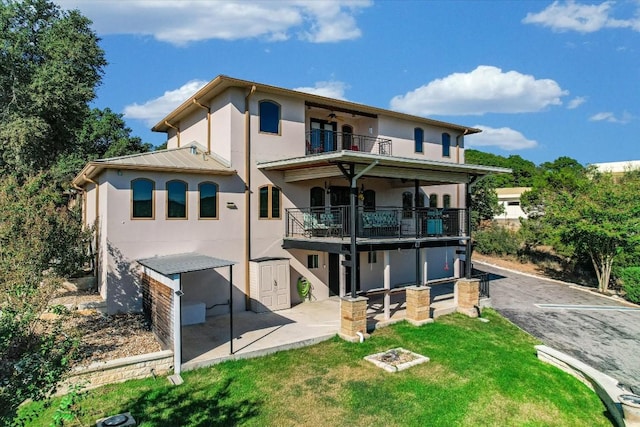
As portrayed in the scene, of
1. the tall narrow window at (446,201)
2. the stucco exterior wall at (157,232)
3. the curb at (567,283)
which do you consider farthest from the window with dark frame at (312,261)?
the curb at (567,283)

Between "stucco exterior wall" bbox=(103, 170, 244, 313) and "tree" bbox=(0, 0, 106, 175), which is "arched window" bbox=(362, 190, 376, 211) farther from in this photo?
"tree" bbox=(0, 0, 106, 175)

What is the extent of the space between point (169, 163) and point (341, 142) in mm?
→ 7575

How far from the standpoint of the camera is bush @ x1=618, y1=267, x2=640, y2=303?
60.8 feet

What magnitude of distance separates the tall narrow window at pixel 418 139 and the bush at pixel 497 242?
13404 mm

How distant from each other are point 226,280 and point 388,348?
5.98 metres

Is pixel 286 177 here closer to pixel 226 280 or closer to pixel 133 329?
pixel 226 280

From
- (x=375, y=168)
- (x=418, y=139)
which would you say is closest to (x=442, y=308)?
(x=375, y=168)

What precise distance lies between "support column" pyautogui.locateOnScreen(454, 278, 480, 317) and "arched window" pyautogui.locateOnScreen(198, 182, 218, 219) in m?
9.41

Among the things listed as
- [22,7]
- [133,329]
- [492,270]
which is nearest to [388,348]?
[133,329]

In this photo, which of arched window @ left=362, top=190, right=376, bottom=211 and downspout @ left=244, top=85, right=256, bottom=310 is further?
arched window @ left=362, top=190, right=376, bottom=211

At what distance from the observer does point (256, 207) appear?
1428cm

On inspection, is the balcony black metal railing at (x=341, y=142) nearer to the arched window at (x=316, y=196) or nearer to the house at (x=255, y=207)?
the house at (x=255, y=207)

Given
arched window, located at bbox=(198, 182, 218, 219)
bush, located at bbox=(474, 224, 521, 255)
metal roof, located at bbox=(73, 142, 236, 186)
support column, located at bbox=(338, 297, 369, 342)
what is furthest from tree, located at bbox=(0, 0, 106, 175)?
bush, located at bbox=(474, 224, 521, 255)

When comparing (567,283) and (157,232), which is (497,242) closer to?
(567,283)
